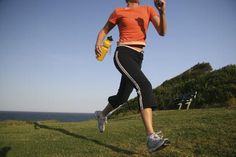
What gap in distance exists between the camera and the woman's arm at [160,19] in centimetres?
550

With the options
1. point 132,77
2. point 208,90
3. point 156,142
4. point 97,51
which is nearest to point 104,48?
point 97,51

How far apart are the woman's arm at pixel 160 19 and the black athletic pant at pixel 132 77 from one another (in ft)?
2.09

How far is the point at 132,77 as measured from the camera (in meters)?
5.73

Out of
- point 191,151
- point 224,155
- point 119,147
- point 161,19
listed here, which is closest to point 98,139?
point 119,147

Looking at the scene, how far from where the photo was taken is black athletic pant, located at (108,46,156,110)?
5602 millimetres

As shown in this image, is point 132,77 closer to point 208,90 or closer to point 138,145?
point 138,145

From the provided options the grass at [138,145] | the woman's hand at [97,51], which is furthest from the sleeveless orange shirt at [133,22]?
the grass at [138,145]

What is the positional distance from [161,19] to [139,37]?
1.83ft

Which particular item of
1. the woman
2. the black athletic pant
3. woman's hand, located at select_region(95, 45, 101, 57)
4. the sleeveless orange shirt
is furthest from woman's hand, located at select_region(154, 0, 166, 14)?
woman's hand, located at select_region(95, 45, 101, 57)

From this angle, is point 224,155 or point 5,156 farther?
point 5,156

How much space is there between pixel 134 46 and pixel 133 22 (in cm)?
49

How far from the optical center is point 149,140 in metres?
5.21

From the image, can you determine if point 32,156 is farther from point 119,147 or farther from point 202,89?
point 202,89

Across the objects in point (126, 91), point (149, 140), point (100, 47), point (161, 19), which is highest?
point (161, 19)
